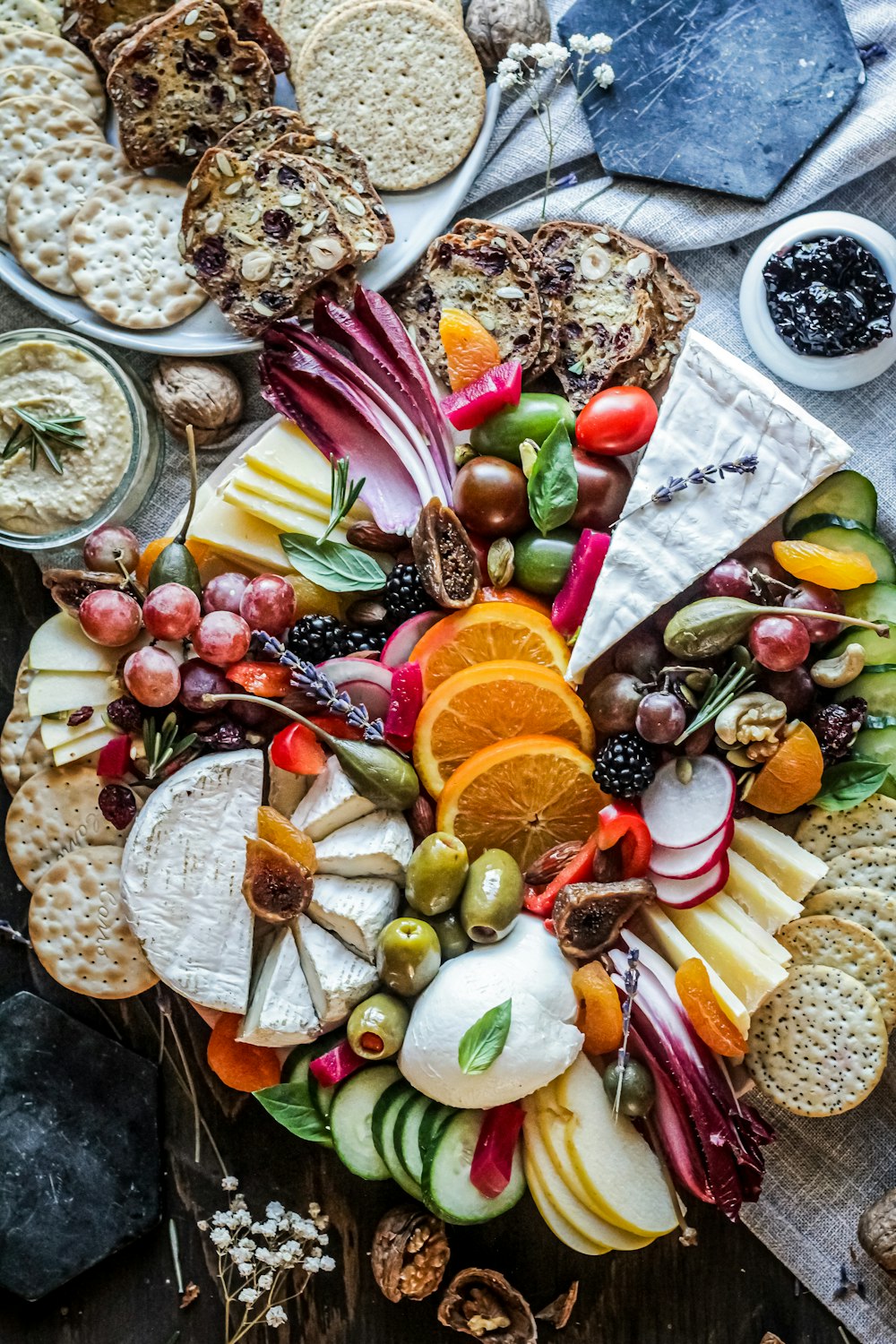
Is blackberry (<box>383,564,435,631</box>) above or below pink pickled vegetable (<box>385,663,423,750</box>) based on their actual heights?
above

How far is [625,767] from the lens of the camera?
6.00 ft

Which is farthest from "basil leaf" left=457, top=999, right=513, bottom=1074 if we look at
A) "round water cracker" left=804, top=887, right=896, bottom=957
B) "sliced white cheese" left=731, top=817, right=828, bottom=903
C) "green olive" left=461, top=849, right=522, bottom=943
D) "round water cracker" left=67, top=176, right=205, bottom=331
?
"round water cracker" left=67, top=176, right=205, bottom=331

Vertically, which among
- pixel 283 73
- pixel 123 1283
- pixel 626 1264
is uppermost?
pixel 283 73

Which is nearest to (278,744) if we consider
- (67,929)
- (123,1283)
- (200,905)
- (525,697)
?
(200,905)

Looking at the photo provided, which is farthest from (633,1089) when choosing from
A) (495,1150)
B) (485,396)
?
(485,396)

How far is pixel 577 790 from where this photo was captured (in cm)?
192

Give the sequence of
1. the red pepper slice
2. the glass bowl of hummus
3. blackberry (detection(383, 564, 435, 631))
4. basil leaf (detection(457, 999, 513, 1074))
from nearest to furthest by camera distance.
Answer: basil leaf (detection(457, 999, 513, 1074)) → the red pepper slice → blackberry (detection(383, 564, 435, 631)) → the glass bowl of hummus

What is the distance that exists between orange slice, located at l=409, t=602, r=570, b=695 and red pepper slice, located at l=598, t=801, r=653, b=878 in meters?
0.26

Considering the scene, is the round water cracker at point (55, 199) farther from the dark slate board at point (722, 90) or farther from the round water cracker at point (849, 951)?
the round water cracker at point (849, 951)

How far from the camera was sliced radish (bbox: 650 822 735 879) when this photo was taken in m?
1.83

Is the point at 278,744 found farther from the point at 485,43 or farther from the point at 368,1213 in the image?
the point at 485,43

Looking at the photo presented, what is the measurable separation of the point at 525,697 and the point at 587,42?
4.05 ft

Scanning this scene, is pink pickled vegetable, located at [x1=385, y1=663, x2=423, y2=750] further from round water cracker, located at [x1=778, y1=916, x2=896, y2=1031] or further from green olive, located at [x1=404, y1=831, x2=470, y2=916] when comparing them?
round water cracker, located at [x1=778, y1=916, x2=896, y2=1031]

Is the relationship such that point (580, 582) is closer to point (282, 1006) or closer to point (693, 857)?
point (693, 857)
